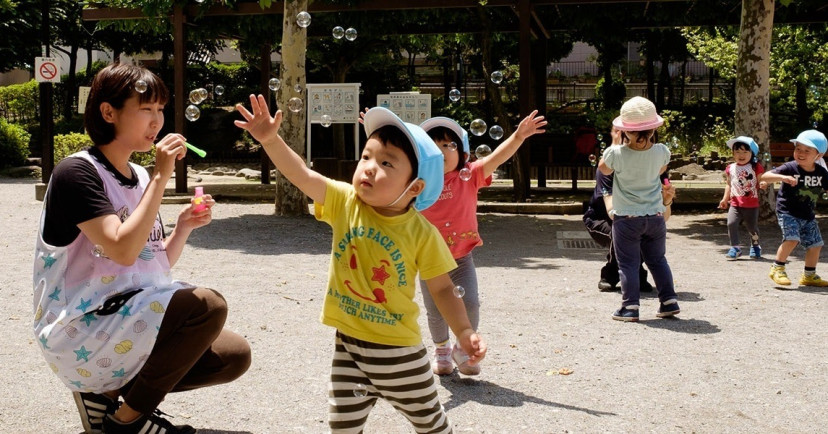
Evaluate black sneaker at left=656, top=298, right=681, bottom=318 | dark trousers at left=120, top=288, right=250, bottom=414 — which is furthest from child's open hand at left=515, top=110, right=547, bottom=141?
black sneaker at left=656, top=298, right=681, bottom=318

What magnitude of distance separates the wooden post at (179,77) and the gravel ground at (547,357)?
688 centimetres

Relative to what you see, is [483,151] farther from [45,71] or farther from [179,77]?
[45,71]

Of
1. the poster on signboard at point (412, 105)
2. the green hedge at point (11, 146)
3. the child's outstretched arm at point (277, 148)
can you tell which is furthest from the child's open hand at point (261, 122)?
the green hedge at point (11, 146)

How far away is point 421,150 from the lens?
326 centimetres

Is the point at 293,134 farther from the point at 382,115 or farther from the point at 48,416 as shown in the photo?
the point at 382,115

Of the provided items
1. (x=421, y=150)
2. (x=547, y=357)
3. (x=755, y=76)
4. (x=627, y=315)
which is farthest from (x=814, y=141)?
(x=421, y=150)

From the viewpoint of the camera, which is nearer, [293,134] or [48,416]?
[48,416]

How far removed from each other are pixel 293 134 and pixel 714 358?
904 cm

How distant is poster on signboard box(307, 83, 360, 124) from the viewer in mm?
16734

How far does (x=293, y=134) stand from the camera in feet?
44.8

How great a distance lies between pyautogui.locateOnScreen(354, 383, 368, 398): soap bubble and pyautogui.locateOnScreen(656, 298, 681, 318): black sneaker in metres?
4.05

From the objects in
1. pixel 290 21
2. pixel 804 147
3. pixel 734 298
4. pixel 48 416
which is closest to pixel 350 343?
pixel 48 416

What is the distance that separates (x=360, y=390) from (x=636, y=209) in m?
4.02

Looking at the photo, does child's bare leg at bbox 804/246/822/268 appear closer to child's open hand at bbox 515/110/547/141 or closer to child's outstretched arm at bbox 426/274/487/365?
child's open hand at bbox 515/110/547/141
